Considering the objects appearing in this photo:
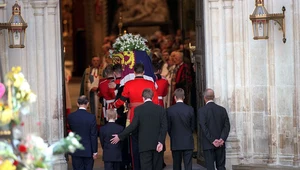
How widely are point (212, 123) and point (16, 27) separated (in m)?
2.98

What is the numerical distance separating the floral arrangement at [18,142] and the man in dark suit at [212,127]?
5097 millimetres

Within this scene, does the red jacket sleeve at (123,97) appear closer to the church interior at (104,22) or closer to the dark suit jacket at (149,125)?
the dark suit jacket at (149,125)

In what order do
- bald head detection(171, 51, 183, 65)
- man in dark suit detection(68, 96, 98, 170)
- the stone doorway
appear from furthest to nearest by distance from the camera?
bald head detection(171, 51, 183, 65) → the stone doorway → man in dark suit detection(68, 96, 98, 170)

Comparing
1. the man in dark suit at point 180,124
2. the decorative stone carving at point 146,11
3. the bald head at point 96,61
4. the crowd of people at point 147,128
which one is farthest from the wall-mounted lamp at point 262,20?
the decorative stone carving at point 146,11

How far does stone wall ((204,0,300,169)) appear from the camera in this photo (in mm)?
14594

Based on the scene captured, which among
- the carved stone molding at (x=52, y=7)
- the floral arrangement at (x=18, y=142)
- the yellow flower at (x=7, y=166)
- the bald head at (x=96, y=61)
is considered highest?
the carved stone molding at (x=52, y=7)

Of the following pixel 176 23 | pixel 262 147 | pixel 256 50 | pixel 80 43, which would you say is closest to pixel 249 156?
pixel 262 147

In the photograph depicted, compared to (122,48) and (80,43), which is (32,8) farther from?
(80,43)

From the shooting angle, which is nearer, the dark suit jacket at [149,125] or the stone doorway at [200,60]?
the dark suit jacket at [149,125]

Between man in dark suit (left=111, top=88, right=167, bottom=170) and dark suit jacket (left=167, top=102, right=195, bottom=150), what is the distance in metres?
0.26

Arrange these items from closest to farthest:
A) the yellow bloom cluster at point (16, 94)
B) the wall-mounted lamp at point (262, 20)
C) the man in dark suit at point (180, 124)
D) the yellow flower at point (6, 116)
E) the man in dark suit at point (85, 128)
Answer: the yellow flower at point (6, 116) < the yellow bloom cluster at point (16, 94) < the man in dark suit at point (85, 128) < the man in dark suit at point (180, 124) < the wall-mounted lamp at point (262, 20)

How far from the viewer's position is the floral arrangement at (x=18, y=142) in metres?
8.56

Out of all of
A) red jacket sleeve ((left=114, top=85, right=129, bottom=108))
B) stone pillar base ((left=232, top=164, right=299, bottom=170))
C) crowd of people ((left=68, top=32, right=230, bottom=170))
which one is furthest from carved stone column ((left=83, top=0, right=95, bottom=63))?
stone pillar base ((left=232, top=164, right=299, bottom=170))

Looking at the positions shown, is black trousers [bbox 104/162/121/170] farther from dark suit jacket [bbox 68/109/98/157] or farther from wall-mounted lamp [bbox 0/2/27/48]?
wall-mounted lamp [bbox 0/2/27/48]
